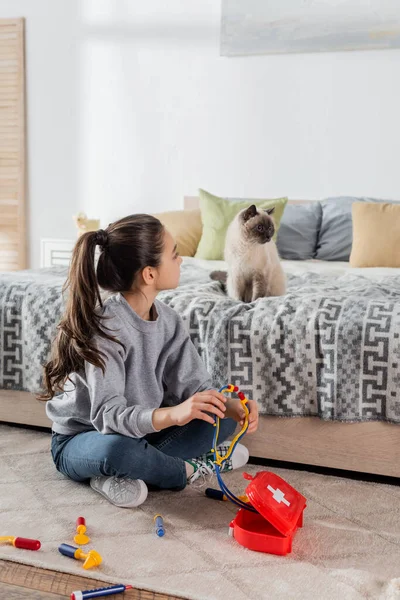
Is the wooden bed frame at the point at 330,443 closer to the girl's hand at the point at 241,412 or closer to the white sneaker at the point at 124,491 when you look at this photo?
the girl's hand at the point at 241,412

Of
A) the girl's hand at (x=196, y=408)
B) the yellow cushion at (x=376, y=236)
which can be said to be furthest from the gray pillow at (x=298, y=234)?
the girl's hand at (x=196, y=408)

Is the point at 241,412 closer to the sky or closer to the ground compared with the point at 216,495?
closer to the sky

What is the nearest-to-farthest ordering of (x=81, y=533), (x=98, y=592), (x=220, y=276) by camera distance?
1. (x=98, y=592)
2. (x=81, y=533)
3. (x=220, y=276)

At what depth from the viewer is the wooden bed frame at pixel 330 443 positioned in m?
1.92

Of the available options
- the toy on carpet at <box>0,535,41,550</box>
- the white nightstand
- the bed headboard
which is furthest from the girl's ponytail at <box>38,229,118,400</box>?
the white nightstand

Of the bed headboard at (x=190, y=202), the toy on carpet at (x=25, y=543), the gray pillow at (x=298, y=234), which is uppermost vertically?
the bed headboard at (x=190, y=202)

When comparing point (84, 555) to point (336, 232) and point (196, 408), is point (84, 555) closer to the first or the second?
point (196, 408)

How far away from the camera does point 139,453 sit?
1.75m

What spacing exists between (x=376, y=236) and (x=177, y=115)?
1734mm

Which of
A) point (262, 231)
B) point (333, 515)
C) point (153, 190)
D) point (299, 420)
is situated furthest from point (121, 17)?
point (333, 515)

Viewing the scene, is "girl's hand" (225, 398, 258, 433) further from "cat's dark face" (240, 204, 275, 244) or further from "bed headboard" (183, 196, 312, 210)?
"bed headboard" (183, 196, 312, 210)

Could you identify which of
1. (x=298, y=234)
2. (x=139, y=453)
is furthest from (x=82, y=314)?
(x=298, y=234)

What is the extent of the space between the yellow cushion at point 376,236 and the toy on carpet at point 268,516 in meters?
1.83

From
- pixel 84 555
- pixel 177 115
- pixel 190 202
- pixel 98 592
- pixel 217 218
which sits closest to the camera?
pixel 98 592
